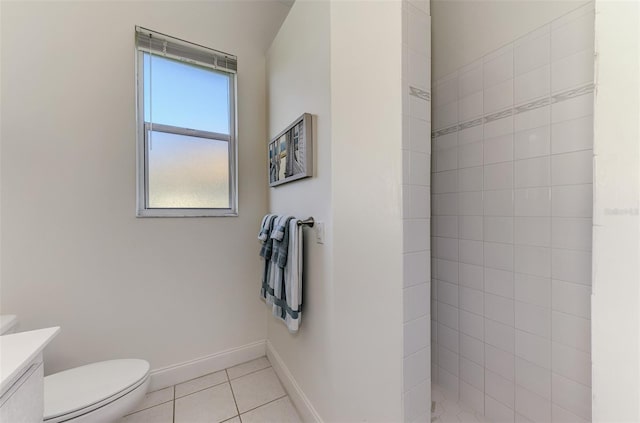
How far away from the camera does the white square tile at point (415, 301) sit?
3.13 ft

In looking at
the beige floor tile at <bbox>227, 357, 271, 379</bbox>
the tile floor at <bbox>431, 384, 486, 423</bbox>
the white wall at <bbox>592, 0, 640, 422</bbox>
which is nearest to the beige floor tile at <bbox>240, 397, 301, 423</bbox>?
the beige floor tile at <bbox>227, 357, 271, 379</bbox>

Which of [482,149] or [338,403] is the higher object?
[482,149]

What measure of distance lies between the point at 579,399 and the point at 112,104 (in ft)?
9.28

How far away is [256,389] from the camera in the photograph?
1708mm

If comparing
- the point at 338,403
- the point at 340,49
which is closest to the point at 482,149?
the point at 340,49

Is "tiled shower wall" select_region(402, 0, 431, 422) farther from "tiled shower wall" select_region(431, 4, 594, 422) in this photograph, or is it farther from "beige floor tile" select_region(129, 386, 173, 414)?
"beige floor tile" select_region(129, 386, 173, 414)

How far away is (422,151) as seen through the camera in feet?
3.27

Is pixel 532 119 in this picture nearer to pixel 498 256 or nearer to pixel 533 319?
pixel 498 256

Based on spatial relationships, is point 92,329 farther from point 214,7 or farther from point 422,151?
point 214,7

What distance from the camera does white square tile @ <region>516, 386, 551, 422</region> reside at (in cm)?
116

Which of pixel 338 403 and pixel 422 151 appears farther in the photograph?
pixel 338 403

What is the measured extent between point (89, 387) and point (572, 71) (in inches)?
98.2

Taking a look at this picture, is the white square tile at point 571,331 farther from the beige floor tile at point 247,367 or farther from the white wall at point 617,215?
the beige floor tile at point 247,367

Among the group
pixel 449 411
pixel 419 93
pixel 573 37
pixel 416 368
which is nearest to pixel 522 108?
pixel 573 37
